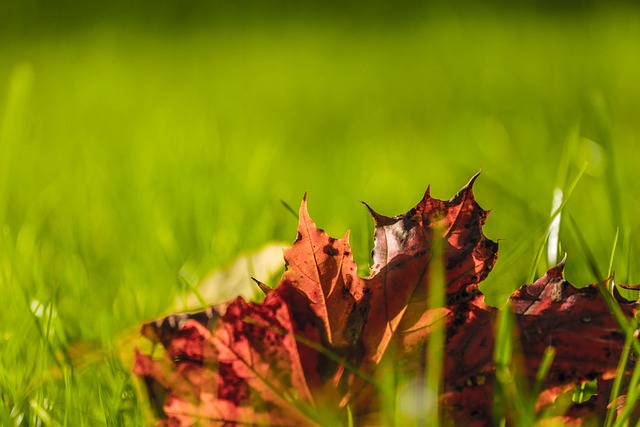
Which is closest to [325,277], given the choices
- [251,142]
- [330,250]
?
[330,250]

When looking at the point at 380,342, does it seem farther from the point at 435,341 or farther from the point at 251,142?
the point at 251,142

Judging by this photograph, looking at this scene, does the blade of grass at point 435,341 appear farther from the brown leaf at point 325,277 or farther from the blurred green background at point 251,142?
the blurred green background at point 251,142

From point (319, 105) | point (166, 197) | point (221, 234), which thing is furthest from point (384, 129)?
point (221, 234)

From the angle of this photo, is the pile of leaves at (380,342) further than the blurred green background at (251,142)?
No

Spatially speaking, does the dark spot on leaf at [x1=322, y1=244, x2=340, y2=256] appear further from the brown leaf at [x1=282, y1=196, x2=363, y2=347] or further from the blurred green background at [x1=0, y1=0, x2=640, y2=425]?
the blurred green background at [x1=0, y1=0, x2=640, y2=425]

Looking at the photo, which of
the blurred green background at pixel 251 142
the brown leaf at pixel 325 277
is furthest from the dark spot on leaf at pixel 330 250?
the blurred green background at pixel 251 142

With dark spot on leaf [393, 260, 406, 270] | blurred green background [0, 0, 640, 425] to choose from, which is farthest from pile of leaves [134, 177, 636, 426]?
blurred green background [0, 0, 640, 425]

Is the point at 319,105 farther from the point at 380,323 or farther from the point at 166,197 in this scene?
the point at 380,323
